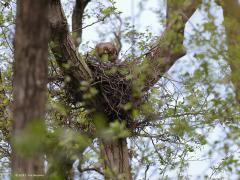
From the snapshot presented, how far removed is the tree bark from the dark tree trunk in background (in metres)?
2.33

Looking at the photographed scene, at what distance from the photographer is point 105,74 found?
682 centimetres

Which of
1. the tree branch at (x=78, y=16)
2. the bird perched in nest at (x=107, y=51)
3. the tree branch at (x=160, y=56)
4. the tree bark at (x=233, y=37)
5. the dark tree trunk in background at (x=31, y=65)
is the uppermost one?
the tree branch at (x=78, y=16)

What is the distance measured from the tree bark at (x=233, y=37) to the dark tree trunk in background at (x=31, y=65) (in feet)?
7.66

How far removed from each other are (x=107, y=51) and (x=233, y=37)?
3.15 metres

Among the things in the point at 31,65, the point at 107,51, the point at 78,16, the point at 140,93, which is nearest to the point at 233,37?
the point at 140,93

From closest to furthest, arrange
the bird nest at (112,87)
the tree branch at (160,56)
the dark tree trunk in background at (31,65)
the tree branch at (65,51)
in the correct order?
the dark tree trunk in background at (31,65) → the tree branch at (160,56) → the tree branch at (65,51) → the bird nest at (112,87)

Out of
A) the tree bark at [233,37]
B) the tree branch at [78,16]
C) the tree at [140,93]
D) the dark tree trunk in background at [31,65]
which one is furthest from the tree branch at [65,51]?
the dark tree trunk in background at [31,65]

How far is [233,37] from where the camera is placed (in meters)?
4.74

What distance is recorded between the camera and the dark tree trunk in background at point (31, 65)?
8.38 ft

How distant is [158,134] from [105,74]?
1245 mm

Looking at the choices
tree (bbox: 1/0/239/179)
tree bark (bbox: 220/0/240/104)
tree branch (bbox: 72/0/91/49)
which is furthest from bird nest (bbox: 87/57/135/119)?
tree bark (bbox: 220/0/240/104)

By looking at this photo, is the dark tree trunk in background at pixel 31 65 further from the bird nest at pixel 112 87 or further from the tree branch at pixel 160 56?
the bird nest at pixel 112 87

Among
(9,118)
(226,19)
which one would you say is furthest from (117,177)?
(9,118)

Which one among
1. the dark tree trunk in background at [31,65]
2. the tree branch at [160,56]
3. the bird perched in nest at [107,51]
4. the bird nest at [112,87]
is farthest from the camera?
the bird perched in nest at [107,51]
